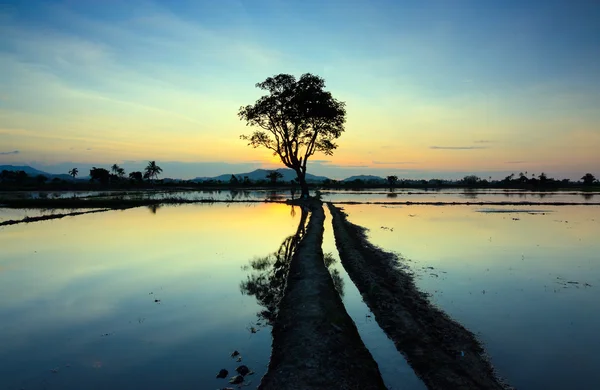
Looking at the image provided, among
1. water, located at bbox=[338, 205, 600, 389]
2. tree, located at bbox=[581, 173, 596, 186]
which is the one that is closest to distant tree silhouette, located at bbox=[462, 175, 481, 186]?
tree, located at bbox=[581, 173, 596, 186]

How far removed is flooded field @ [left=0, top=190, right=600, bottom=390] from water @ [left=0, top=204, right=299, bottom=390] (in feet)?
0.13

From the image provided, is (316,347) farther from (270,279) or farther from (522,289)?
(522,289)

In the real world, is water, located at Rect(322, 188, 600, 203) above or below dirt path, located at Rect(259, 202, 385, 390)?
above

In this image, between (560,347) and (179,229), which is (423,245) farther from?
(179,229)

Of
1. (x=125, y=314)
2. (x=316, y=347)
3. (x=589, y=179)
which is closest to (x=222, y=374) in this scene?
(x=316, y=347)

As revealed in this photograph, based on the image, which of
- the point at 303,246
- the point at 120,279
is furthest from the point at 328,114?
the point at 120,279

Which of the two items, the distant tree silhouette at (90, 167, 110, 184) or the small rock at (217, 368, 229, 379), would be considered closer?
the small rock at (217, 368, 229, 379)

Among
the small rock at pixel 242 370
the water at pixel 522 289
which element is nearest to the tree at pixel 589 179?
the water at pixel 522 289

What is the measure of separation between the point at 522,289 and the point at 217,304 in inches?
432

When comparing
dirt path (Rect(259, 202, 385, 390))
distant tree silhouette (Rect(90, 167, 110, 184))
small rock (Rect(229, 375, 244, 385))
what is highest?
distant tree silhouette (Rect(90, 167, 110, 184))

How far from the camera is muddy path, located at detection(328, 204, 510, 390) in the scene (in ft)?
23.1

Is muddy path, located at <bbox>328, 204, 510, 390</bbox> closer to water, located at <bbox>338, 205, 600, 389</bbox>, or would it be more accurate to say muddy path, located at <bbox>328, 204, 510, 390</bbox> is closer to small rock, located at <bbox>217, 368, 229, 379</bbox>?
water, located at <bbox>338, 205, 600, 389</bbox>

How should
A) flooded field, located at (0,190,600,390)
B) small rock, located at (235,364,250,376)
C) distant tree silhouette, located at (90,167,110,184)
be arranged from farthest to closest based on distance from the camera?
distant tree silhouette, located at (90,167,110,184) < flooded field, located at (0,190,600,390) < small rock, located at (235,364,250,376)

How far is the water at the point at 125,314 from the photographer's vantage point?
284 inches
